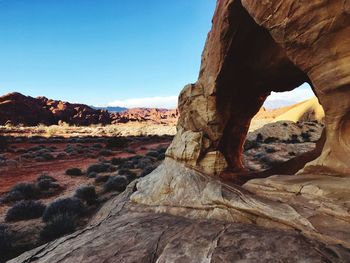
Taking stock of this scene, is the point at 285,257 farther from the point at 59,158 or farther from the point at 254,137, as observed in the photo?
the point at 254,137

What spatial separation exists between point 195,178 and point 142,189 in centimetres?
209

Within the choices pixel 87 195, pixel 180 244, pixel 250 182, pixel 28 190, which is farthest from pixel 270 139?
pixel 180 244

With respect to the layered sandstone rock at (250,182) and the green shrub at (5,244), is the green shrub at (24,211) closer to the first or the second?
the green shrub at (5,244)

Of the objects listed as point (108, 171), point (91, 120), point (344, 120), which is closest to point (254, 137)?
point (108, 171)

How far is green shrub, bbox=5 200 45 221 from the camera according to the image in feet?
33.4

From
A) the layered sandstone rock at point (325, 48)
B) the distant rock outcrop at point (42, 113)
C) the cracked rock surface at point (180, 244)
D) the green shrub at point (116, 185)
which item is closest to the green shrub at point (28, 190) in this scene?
the green shrub at point (116, 185)

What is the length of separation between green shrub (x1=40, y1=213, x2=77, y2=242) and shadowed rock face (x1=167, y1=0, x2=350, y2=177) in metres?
4.58

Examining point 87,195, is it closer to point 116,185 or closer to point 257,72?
point 116,185

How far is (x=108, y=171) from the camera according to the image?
19.2 meters

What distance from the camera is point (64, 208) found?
10453 mm

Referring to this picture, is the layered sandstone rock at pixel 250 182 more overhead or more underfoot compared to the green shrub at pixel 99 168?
more overhead

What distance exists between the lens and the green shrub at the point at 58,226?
8.53 metres

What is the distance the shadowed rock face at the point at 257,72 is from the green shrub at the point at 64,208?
5.17 m

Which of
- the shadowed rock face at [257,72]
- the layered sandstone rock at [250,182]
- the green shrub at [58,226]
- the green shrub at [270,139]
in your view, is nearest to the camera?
the layered sandstone rock at [250,182]
